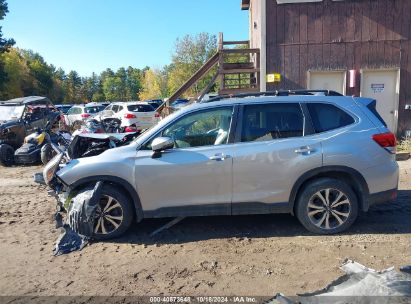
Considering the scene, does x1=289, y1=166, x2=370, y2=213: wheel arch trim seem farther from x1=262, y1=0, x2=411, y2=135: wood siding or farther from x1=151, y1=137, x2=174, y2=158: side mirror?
x1=262, y1=0, x2=411, y2=135: wood siding

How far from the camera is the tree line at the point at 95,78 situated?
4025 centimetres

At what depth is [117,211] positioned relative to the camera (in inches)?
197

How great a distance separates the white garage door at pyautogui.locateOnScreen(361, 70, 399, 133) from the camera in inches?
464

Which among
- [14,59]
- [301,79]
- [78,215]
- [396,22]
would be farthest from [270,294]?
[14,59]

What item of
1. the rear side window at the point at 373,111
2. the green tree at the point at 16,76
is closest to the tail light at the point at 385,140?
the rear side window at the point at 373,111

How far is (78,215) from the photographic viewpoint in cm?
491

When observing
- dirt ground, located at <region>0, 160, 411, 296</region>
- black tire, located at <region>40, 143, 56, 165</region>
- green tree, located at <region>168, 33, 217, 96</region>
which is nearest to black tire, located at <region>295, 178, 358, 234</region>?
dirt ground, located at <region>0, 160, 411, 296</region>

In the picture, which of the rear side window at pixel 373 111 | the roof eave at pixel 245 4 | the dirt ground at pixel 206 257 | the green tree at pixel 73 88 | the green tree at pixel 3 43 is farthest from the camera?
the green tree at pixel 73 88

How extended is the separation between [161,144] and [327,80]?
28.4 ft

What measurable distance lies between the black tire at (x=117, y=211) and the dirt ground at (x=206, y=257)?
0.11 metres

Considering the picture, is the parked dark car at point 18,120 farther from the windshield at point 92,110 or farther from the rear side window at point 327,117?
the windshield at point 92,110

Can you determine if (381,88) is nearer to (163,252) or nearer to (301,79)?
(301,79)

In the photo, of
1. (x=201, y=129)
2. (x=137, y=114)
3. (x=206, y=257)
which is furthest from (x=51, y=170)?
(x=137, y=114)

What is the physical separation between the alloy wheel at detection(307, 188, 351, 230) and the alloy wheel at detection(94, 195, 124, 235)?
236cm
